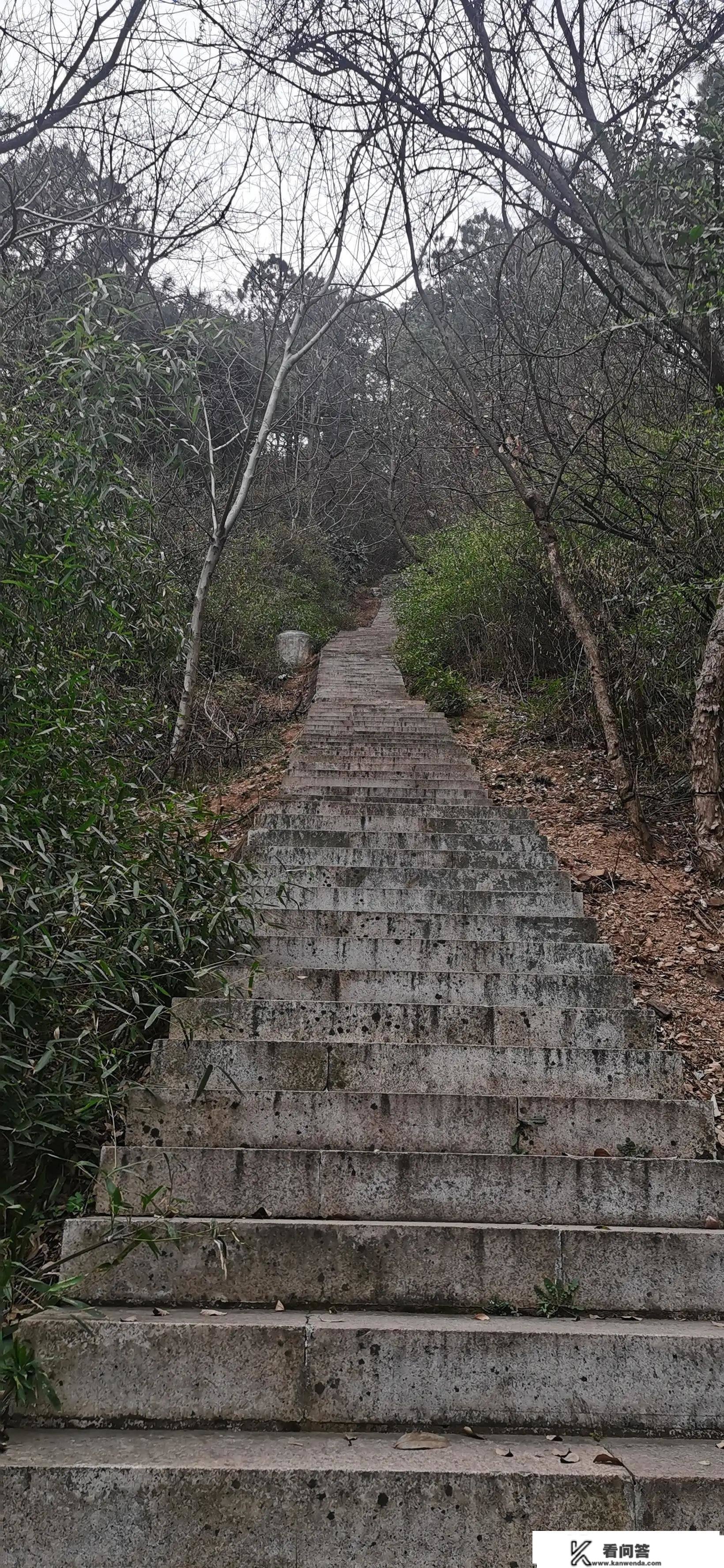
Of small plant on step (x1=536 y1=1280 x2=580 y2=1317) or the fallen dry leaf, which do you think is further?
small plant on step (x1=536 y1=1280 x2=580 y2=1317)

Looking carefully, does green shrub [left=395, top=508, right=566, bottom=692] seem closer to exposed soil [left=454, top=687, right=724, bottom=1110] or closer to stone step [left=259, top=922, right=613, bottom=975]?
exposed soil [left=454, top=687, right=724, bottom=1110]

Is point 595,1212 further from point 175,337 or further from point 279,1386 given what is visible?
point 175,337

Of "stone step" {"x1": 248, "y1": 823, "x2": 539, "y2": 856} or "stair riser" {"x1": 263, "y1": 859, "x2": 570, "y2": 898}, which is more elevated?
"stone step" {"x1": 248, "y1": 823, "x2": 539, "y2": 856}

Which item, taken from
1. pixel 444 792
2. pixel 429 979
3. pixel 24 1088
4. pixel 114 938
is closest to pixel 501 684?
pixel 444 792

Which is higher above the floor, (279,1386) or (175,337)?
(175,337)

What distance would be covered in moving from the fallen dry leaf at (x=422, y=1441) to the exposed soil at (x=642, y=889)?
188cm

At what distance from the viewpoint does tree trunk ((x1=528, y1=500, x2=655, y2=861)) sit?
5895mm

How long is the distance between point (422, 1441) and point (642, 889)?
3.70 metres

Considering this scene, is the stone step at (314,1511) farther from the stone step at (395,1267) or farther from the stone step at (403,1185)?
the stone step at (403,1185)

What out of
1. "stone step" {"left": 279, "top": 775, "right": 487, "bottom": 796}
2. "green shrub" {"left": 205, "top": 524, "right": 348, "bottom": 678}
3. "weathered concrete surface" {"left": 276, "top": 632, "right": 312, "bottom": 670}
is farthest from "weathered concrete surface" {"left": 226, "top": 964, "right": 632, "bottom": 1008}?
"weathered concrete surface" {"left": 276, "top": 632, "right": 312, "bottom": 670}

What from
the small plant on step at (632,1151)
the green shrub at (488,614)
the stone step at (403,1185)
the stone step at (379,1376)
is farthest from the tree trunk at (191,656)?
the stone step at (379,1376)

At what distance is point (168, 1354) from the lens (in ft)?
7.30

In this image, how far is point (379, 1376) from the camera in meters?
2.23

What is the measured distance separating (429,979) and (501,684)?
678 centimetres
